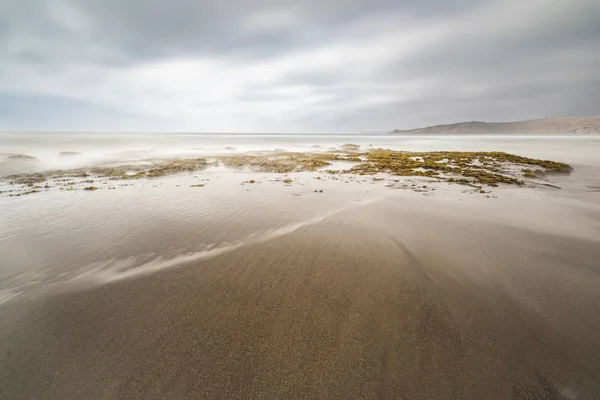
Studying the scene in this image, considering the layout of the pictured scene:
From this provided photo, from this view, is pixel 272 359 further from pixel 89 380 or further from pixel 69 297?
pixel 69 297

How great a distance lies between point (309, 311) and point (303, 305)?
0.50ft

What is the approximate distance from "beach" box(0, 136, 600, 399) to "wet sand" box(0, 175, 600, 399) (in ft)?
0.07

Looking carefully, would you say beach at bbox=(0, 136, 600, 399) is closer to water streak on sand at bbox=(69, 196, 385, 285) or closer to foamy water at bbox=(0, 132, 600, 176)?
water streak on sand at bbox=(69, 196, 385, 285)

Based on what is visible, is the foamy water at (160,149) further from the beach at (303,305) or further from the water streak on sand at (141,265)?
the water streak on sand at (141,265)

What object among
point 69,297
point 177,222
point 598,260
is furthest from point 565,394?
point 177,222

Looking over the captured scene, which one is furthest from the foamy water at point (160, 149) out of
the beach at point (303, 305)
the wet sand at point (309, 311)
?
the wet sand at point (309, 311)

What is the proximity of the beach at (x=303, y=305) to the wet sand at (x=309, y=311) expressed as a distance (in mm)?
20

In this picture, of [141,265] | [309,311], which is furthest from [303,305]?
[141,265]

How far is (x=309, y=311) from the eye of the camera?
348 cm

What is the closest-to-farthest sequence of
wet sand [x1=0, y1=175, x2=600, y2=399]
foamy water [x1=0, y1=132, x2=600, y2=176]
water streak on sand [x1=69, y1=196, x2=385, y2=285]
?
wet sand [x1=0, y1=175, x2=600, y2=399]
water streak on sand [x1=69, y1=196, x2=385, y2=285]
foamy water [x1=0, y1=132, x2=600, y2=176]

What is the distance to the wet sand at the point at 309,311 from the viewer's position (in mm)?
2502

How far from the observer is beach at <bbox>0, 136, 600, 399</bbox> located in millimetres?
2516

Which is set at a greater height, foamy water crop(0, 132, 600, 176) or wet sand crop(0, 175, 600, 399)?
foamy water crop(0, 132, 600, 176)

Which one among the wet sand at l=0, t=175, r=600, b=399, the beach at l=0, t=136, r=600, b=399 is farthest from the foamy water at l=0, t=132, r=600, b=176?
the wet sand at l=0, t=175, r=600, b=399
